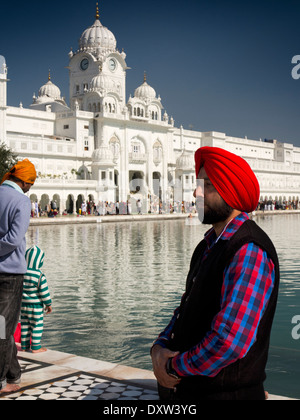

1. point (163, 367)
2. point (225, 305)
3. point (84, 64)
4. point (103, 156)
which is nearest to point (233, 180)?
point (225, 305)

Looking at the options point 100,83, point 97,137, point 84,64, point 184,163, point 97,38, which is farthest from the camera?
point 97,38

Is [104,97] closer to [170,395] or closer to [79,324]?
[79,324]

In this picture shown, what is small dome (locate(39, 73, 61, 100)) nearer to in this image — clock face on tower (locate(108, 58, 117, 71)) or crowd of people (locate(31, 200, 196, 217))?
clock face on tower (locate(108, 58, 117, 71))

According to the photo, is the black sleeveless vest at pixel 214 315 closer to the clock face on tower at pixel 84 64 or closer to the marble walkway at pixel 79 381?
the marble walkway at pixel 79 381

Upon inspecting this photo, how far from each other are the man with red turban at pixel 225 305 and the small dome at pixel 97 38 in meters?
58.3

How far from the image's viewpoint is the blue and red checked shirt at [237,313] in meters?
1.96

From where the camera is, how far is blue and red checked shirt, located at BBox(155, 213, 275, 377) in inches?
77.3

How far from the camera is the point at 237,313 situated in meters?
1.97

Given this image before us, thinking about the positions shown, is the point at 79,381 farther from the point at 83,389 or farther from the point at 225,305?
the point at 225,305

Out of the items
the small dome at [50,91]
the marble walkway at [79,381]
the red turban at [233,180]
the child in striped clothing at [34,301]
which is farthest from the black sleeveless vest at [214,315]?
the small dome at [50,91]

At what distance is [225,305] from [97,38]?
59.3 meters

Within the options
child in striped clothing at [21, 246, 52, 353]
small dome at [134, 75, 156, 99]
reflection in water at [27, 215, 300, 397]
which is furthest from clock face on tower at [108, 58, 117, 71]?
child in striped clothing at [21, 246, 52, 353]

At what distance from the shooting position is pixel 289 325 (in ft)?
22.5
